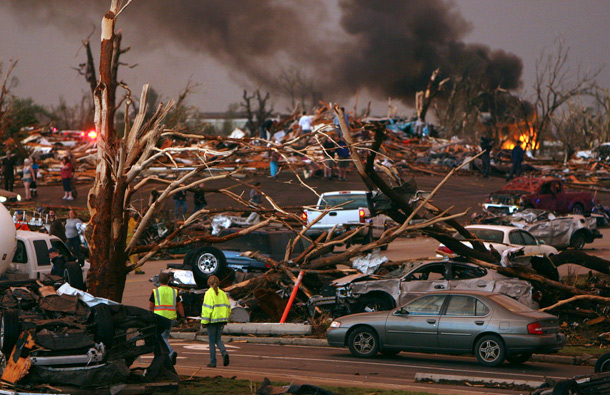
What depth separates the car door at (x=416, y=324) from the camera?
1437cm

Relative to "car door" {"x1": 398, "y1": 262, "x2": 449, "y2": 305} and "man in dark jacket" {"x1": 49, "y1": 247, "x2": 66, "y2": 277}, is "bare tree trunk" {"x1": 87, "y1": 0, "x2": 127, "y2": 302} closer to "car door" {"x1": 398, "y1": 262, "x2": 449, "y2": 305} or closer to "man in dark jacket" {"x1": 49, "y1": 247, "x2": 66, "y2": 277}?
"man in dark jacket" {"x1": 49, "y1": 247, "x2": 66, "y2": 277}

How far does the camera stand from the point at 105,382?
9227 mm

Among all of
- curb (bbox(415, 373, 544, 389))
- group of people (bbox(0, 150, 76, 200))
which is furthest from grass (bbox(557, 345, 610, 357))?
group of people (bbox(0, 150, 76, 200))

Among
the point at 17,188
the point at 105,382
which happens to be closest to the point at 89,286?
the point at 105,382

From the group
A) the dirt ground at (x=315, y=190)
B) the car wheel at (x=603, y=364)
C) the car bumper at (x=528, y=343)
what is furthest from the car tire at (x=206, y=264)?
the dirt ground at (x=315, y=190)

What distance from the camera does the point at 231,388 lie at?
1077 centimetres

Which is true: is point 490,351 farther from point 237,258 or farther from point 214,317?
point 237,258

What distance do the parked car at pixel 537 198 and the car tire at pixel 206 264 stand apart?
16006 millimetres

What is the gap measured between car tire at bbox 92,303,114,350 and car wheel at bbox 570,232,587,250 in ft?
68.6

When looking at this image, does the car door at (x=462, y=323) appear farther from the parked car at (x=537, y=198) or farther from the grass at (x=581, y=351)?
the parked car at (x=537, y=198)

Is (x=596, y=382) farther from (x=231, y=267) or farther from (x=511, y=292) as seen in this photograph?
(x=231, y=267)

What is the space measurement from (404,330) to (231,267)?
6587mm

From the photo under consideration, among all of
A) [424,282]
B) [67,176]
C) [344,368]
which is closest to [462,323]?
[344,368]

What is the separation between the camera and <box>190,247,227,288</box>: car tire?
19109 millimetres
